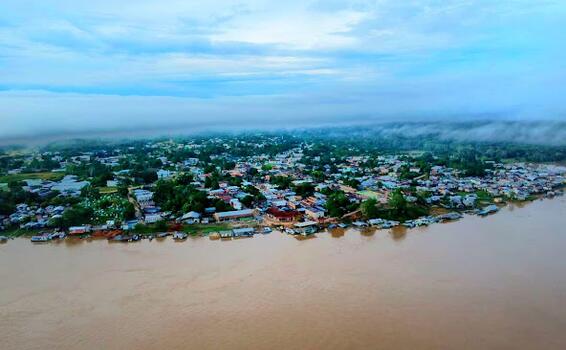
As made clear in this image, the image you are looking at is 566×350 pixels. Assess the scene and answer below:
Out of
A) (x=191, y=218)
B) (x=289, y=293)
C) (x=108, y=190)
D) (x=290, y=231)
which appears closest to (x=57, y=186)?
(x=108, y=190)

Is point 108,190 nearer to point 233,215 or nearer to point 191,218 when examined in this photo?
point 191,218

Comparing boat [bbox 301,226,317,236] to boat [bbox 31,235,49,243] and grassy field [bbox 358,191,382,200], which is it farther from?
boat [bbox 31,235,49,243]

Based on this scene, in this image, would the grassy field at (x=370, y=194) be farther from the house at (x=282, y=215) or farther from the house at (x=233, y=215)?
the house at (x=233, y=215)

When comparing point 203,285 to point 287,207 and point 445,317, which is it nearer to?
point 445,317

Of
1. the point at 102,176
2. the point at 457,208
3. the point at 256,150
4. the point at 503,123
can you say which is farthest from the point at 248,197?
the point at 503,123

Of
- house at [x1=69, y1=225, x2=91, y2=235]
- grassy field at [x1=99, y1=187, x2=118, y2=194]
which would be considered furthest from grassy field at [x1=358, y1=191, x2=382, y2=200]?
grassy field at [x1=99, y1=187, x2=118, y2=194]
